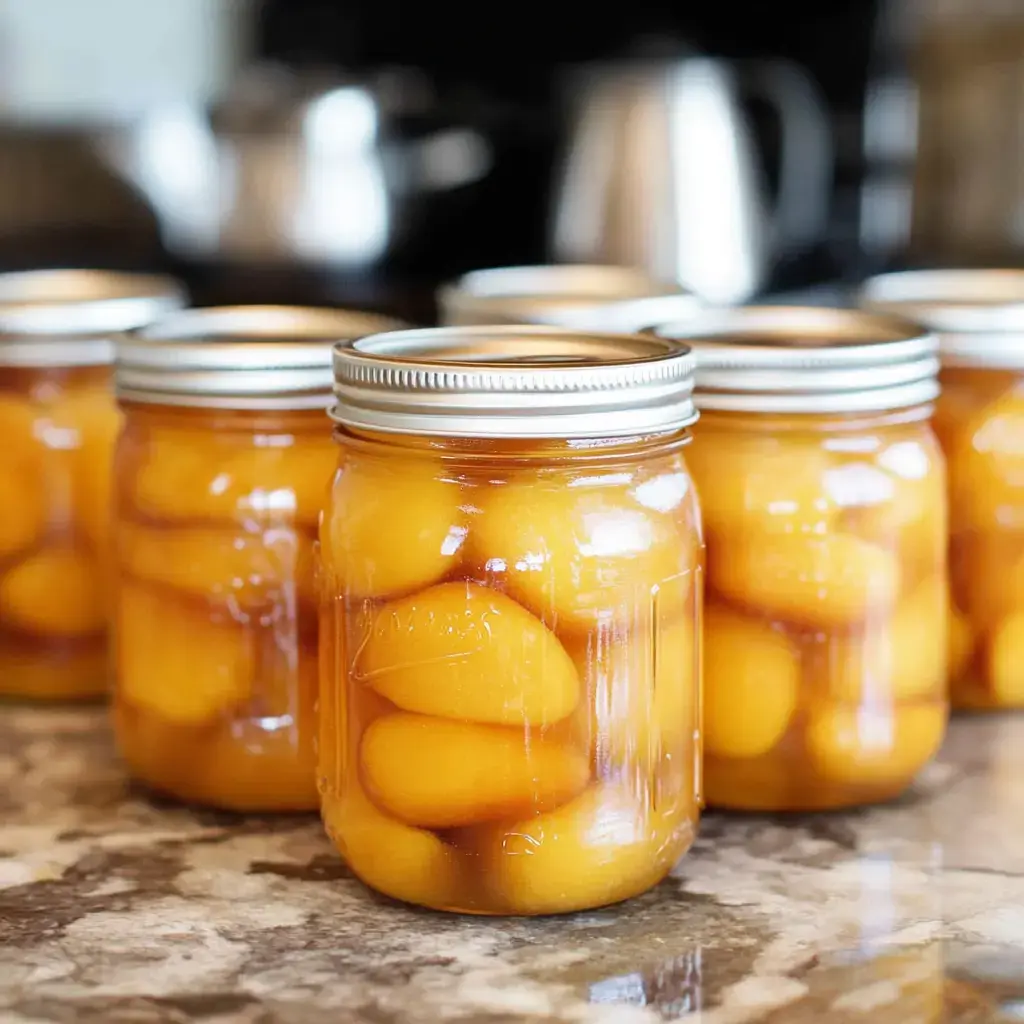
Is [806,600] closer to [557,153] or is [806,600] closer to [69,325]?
[69,325]

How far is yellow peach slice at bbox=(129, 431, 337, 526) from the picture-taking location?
0.70 m

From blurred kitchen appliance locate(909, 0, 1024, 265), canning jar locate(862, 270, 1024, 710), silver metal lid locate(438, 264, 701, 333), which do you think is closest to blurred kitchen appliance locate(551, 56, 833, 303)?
blurred kitchen appliance locate(909, 0, 1024, 265)

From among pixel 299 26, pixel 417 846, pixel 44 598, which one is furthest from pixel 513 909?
pixel 299 26

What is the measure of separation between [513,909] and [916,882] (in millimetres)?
174

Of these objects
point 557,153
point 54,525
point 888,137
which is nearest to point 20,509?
point 54,525

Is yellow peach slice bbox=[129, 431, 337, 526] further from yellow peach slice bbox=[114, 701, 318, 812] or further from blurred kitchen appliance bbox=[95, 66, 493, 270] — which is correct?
blurred kitchen appliance bbox=[95, 66, 493, 270]

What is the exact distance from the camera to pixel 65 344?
850 mm

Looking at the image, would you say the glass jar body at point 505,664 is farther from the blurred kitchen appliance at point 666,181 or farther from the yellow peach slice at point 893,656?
the blurred kitchen appliance at point 666,181

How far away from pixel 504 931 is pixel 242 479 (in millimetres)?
238

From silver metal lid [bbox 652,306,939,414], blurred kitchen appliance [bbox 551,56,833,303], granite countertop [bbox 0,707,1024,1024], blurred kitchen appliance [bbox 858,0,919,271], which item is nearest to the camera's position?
granite countertop [bbox 0,707,1024,1024]

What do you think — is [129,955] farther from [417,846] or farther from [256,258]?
[256,258]

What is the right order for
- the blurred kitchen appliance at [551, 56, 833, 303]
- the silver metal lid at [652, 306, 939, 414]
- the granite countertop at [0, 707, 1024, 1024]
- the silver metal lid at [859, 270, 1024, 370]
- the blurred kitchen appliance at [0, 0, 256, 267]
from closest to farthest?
1. the granite countertop at [0, 707, 1024, 1024]
2. the silver metal lid at [652, 306, 939, 414]
3. the silver metal lid at [859, 270, 1024, 370]
4. the blurred kitchen appliance at [551, 56, 833, 303]
5. the blurred kitchen appliance at [0, 0, 256, 267]

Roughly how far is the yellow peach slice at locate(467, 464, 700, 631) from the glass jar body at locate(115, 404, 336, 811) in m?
0.14

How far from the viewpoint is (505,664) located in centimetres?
59
